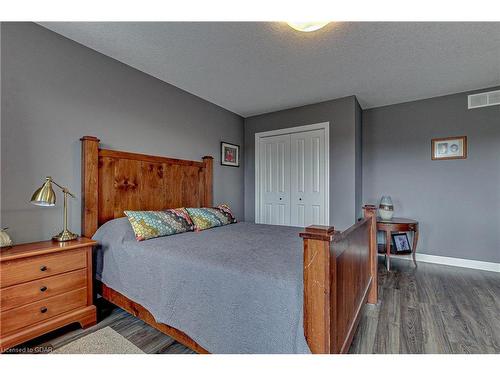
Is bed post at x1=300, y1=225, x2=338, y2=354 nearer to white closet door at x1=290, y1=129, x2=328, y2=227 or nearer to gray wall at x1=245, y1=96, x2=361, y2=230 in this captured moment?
gray wall at x1=245, y1=96, x2=361, y2=230

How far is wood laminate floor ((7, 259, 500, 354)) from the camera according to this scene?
1613 millimetres

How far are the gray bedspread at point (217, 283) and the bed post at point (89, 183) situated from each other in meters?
0.16

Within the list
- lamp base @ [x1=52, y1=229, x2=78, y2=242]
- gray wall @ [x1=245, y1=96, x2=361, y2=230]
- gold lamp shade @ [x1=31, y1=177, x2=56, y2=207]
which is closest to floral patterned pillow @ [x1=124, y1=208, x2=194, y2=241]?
lamp base @ [x1=52, y1=229, x2=78, y2=242]

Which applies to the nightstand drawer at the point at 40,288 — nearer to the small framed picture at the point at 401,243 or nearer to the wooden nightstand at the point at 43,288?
the wooden nightstand at the point at 43,288

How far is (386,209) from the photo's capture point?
11.2 feet

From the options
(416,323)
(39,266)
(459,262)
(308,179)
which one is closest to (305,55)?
(308,179)

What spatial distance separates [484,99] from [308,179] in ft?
7.85

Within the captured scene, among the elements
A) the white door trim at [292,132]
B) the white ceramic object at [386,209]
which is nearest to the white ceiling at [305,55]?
the white door trim at [292,132]

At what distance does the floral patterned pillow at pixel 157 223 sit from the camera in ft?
6.64

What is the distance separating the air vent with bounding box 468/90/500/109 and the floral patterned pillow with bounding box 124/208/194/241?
152 inches

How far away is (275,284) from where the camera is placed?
3.76ft

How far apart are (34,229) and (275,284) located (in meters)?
1.95
